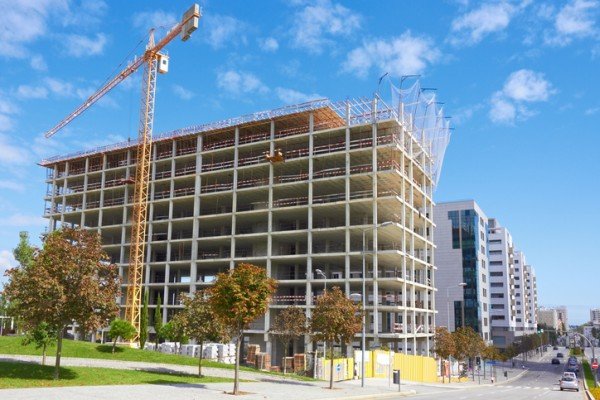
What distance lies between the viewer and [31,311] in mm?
28656

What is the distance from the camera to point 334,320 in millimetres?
39375

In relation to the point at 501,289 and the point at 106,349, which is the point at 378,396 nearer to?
the point at 106,349

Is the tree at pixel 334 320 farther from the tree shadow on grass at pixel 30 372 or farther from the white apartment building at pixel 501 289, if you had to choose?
the white apartment building at pixel 501 289

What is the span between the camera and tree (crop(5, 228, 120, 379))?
93.9ft

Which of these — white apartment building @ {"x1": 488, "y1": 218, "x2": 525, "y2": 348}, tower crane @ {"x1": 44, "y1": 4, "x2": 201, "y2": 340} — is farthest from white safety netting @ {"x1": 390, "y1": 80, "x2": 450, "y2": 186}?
white apartment building @ {"x1": 488, "y1": 218, "x2": 525, "y2": 348}

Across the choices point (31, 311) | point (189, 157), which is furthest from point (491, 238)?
point (31, 311)

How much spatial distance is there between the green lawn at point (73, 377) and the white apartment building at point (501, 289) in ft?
467

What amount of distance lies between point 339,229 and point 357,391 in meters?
35.6

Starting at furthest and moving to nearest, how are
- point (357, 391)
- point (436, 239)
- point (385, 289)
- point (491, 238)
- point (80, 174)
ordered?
point (491, 238), point (436, 239), point (80, 174), point (385, 289), point (357, 391)

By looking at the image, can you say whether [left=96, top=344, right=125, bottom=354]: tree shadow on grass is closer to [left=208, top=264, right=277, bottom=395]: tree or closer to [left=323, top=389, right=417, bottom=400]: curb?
[left=208, top=264, right=277, bottom=395]: tree

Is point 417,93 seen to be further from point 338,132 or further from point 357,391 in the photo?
point 357,391

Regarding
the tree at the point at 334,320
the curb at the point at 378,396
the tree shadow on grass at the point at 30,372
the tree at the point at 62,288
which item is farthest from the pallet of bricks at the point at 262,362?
the tree at the point at 62,288

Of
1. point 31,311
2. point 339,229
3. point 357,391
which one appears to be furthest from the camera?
point 339,229

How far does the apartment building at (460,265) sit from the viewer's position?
434ft
